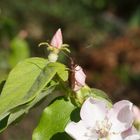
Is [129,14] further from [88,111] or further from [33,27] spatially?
[88,111]

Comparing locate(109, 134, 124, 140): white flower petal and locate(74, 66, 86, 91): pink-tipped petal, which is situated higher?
locate(74, 66, 86, 91): pink-tipped petal

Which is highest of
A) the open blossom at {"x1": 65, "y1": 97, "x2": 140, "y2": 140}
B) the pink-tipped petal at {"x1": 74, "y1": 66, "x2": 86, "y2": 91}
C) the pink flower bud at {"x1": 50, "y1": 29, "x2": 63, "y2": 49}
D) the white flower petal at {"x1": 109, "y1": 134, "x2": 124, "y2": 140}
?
the pink flower bud at {"x1": 50, "y1": 29, "x2": 63, "y2": 49}

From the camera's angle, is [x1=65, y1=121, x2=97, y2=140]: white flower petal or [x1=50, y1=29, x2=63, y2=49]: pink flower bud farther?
[x1=50, y1=29, x2=63, y2=49]: pink flower bud

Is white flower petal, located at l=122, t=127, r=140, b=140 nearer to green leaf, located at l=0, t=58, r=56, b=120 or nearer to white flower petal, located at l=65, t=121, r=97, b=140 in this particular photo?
white flower petal, located at l=65, t=121, r=97, b=140

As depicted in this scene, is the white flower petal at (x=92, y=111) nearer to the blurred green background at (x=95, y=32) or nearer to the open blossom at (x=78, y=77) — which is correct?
Answer: the open blossom at (x=78, y=77)

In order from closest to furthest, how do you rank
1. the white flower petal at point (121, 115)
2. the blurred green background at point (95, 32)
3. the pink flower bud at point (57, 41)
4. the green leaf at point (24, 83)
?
1. the green leaf at point (24, 83)
2. the white flower petal at point (121, 115)
3. the pink flower bud at point (57, 41)
4. the blurred green background at point (95, 32)

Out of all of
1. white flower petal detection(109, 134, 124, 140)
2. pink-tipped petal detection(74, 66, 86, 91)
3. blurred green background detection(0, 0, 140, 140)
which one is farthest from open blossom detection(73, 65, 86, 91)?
blurred green background detection(0, 0, 140, 140)

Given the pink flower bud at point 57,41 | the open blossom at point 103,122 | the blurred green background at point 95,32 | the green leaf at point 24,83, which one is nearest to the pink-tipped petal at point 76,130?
the open blossom at point 103,122
